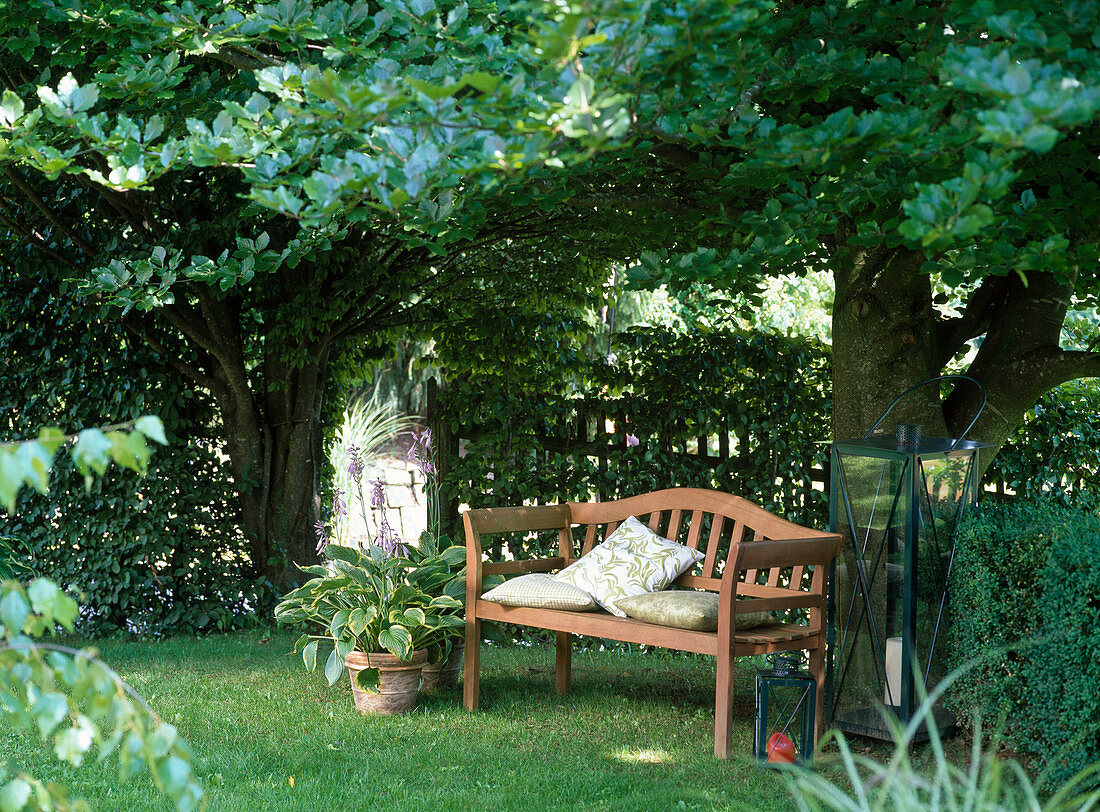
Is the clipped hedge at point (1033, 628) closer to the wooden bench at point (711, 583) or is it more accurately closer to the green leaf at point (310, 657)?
the wooden bench at point (711, 583)

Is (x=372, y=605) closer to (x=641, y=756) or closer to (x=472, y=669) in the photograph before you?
(x=472, y=669)

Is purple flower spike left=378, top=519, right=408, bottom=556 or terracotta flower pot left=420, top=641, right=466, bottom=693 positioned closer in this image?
terracotta flower pot left=420, top=641, right=466, bottom=693

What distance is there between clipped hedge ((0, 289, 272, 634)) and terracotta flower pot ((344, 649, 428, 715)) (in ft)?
6.59

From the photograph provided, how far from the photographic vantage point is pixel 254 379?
6.21 meters

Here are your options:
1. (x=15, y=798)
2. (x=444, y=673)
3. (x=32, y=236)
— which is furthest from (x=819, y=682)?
(x=32, y=236)

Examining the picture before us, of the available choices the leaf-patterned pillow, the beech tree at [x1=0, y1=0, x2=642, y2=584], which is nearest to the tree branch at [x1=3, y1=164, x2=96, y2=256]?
the beech tree at [x1=0, y1=0, x2=642, y2=584]

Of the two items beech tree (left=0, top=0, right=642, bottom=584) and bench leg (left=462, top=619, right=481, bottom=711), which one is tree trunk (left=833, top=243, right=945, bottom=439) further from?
bench leg (left=462, top=619, right=481, bottom=711)

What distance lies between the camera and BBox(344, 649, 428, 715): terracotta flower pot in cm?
402

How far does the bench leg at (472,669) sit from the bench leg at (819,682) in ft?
4.54

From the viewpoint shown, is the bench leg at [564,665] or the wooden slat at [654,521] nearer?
the wooden slat at [654,521]

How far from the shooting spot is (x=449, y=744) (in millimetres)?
3627

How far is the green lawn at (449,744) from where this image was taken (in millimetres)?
3062

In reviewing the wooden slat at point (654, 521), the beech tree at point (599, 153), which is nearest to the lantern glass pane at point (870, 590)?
the beech tree at point (599, 153)

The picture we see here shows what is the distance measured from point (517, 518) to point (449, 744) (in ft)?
3.48
